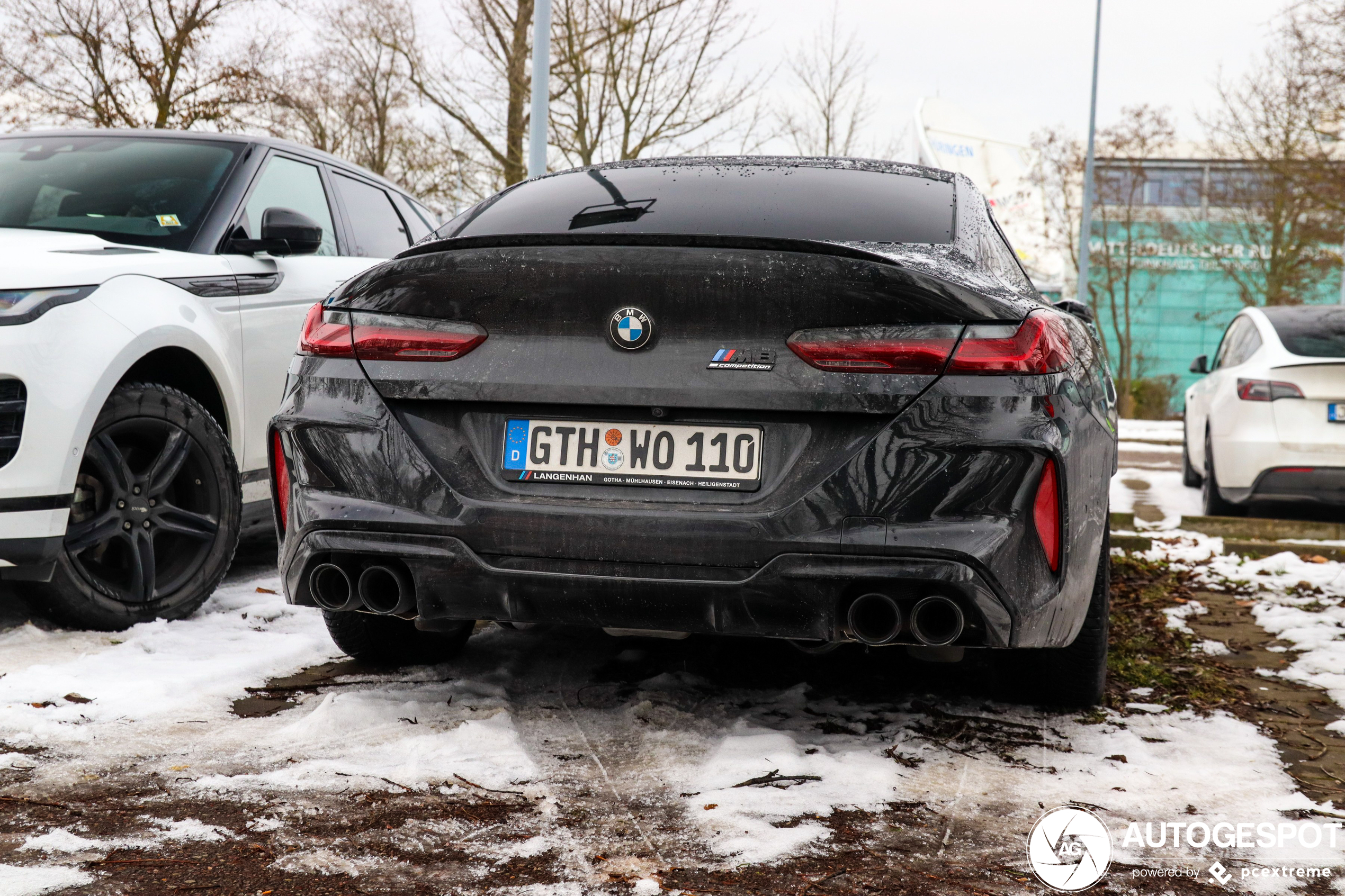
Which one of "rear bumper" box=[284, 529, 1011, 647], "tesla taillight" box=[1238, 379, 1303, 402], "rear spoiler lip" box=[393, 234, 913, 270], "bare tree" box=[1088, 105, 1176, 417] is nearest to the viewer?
"rear bumper" box=[284, 529, 1011, 647]

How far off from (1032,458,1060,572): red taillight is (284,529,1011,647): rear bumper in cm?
18

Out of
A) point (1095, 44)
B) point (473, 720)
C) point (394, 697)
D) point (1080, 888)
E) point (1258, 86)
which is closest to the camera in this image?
point (1080, 888)

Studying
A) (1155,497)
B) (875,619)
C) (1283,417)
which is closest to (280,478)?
(875,619)

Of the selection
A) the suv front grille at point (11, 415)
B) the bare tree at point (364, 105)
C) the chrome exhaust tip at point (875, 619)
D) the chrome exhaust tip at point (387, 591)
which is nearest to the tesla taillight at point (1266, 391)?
the chrome exhaust tip at point (875, 619)

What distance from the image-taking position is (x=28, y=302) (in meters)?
3.81

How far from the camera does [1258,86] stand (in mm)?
28156

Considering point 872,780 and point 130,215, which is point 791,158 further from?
point 130,215

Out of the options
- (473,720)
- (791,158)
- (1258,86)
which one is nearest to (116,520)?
(473,720)

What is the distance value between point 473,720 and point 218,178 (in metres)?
2.90

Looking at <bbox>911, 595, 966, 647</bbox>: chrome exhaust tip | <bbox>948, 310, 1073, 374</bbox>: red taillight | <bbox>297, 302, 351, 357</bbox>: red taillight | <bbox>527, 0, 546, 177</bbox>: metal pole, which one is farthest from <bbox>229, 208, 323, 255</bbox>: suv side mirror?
<bbox>527, 0, 546, 177</bbox>: metal pole

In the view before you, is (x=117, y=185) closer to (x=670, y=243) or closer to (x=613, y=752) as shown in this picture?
(x=670, y=243)

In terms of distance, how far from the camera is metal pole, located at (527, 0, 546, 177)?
11.7m

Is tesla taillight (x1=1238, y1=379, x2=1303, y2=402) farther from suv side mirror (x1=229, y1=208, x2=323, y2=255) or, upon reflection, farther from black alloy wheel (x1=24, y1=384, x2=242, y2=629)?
black alloy wheel (x1=24, y1=384, x2=242, y2=629)

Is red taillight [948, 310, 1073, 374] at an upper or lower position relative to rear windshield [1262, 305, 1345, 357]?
upper
